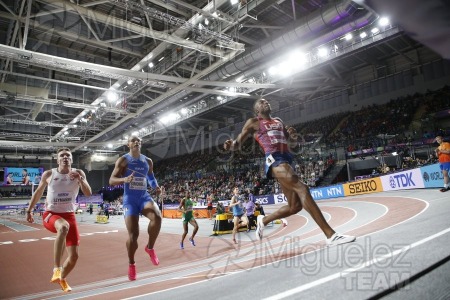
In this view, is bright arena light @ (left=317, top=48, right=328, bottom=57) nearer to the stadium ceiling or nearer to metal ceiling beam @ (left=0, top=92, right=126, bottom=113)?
the stadium ceiling

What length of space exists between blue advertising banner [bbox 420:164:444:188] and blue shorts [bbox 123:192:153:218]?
12.4m

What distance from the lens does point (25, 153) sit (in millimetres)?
42906

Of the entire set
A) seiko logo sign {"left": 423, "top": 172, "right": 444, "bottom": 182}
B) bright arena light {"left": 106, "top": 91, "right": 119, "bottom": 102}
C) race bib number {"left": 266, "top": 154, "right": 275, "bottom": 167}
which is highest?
bright arena light {"left": 106, "top": 91, "right": 119, "bottom": 102}

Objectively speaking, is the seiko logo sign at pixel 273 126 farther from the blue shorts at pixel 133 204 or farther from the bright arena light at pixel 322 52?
the bright arena light at pixel 322 52

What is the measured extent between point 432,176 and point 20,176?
46.2 meters

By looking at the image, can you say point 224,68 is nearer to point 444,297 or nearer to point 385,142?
point 385,142

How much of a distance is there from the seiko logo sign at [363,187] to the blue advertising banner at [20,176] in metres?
38.6

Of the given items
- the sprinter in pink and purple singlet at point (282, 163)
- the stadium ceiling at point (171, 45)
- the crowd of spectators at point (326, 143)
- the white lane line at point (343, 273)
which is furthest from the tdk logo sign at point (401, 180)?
the sprinter in pink and purple singlet at point (282, 163)

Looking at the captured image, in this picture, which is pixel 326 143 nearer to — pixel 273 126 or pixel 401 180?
pixel 401 180

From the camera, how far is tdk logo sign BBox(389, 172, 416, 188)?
14.1 meters

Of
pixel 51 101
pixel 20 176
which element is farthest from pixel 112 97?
pixel 20 176

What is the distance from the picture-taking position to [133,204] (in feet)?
15.0

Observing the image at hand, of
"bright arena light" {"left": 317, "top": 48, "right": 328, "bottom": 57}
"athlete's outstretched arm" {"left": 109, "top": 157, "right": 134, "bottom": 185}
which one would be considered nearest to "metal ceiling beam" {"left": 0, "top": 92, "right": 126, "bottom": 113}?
"bright arena light" {"left": 317, "top": 48, "right": 328, "bottom": 57}

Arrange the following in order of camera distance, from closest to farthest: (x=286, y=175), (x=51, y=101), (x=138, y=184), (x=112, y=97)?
(x=286, y=175) < (x=138, y=184) < (x=51, y=101) < (x=112, y=97)
